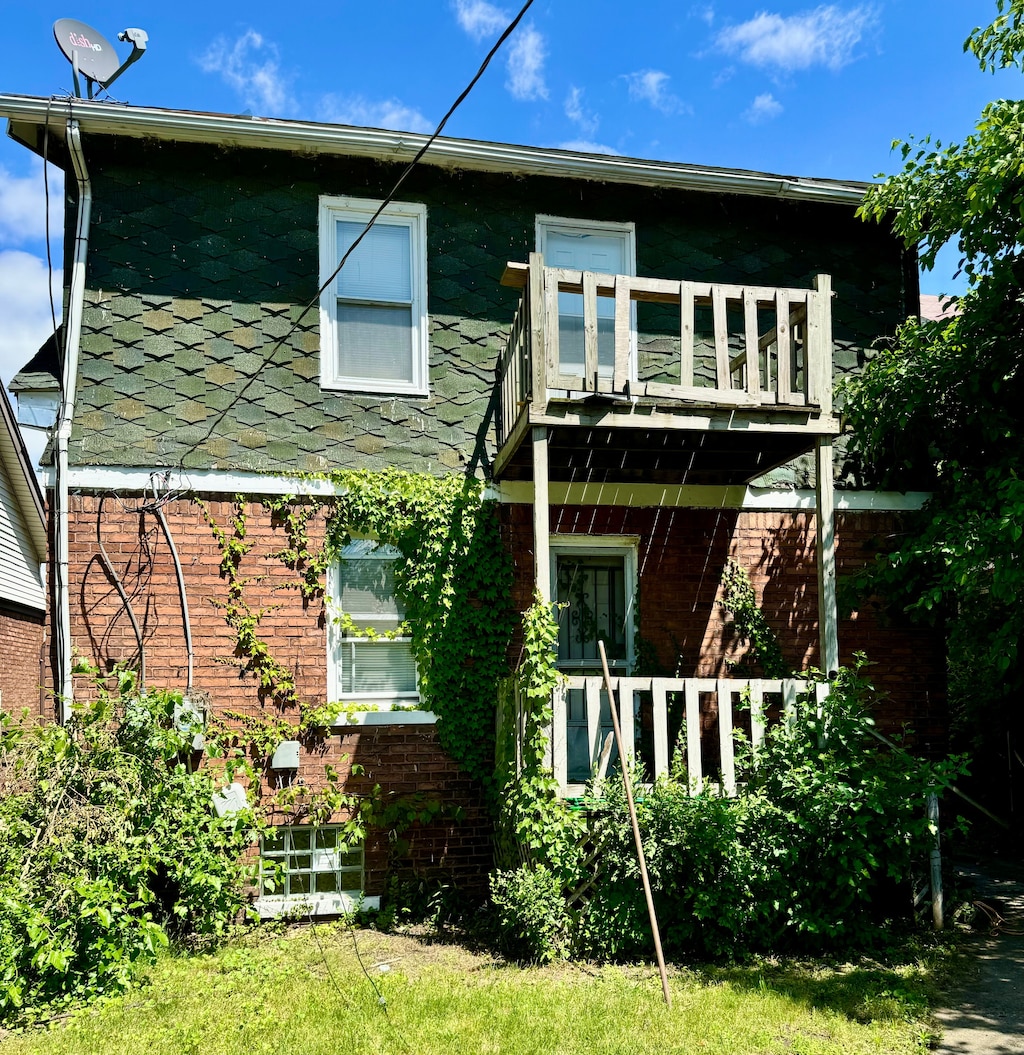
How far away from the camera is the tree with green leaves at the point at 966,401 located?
23.0 feet

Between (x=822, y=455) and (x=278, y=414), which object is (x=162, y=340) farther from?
(x=822, y=455)

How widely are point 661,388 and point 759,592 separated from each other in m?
2.67

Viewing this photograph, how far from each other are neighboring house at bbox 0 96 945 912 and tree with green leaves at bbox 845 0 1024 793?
2.11 ft

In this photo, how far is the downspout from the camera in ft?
24.2

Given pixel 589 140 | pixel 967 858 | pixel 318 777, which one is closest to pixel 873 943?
pixel 967 858

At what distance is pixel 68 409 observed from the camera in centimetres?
763

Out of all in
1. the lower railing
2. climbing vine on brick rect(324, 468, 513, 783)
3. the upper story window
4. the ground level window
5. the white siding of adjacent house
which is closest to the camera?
the lower railing

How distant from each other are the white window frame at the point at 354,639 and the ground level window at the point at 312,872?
1080mm

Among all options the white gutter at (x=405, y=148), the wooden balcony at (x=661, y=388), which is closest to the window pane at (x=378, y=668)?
the wooden balcony at (x=661, y=388)

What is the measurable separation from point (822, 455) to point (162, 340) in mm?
5602

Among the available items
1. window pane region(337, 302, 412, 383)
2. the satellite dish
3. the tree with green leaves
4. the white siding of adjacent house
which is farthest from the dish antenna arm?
the tree with green leaves

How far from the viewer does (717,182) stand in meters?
8.70

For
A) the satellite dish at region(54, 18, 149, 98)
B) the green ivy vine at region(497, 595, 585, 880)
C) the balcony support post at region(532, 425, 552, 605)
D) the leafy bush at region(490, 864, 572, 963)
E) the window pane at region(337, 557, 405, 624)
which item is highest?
the satellite dish at region(54, 18, 149, 98)

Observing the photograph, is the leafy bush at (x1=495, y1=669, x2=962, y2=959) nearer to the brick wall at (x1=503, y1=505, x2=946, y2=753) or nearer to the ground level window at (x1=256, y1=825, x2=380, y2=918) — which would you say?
the ground level window at (x1=256, y1=825, x2=380, y2=918)
